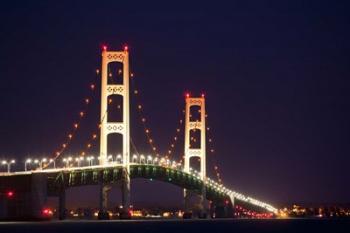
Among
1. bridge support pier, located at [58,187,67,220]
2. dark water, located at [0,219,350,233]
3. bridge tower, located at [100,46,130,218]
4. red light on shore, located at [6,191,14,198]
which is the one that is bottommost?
dark water, located at [0,219,350,233]

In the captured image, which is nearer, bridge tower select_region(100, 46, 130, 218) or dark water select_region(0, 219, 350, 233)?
dark water select_region(0, 219, 350, 233)

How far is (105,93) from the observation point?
89812 mm

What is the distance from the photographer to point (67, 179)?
86.1 m

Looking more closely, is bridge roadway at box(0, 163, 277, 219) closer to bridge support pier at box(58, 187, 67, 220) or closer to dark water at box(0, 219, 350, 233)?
bridge support pier at box(58, 187, 67, 220)

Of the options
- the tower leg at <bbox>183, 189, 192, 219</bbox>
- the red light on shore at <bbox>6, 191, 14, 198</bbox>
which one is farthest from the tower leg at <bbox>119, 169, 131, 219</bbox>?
the tower leg at <bbox>183, 189, 192, 219</bbox>

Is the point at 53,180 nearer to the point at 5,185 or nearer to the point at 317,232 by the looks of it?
the point at 5,185

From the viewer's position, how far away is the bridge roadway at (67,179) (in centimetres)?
7812

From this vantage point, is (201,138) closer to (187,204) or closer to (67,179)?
(187,204)

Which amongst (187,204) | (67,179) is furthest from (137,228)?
(187,204)

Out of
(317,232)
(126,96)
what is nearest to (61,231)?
(317,232)

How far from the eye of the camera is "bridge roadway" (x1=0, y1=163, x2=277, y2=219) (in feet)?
256

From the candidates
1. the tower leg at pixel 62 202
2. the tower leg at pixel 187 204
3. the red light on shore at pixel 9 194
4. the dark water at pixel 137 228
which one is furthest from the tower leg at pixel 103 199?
the tower leg at pixel 187 204

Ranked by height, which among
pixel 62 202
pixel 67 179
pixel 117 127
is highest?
pixel 117 127

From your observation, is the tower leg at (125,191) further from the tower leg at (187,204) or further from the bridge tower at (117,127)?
the tower leg at (187,204)
